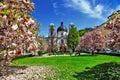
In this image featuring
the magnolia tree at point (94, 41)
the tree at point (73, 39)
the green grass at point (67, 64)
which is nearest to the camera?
the green grass at point (67, 64)

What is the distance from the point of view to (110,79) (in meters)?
19.4

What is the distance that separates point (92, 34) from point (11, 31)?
65173 millimetres

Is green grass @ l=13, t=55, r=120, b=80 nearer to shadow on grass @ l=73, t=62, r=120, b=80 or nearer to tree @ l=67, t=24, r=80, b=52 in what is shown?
shadow on grass @ l=73, t=62, r=120, b=80

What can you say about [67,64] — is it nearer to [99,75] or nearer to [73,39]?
[99,75]

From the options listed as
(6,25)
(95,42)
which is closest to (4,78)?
(6,25)

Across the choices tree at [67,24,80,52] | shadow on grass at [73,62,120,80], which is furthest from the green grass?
tree at [67,24,80,52]

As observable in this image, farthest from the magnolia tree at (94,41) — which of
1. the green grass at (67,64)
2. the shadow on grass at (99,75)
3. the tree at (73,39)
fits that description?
the tree at (73,39)

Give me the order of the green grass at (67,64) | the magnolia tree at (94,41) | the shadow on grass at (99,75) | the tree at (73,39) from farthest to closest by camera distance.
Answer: the tree at (73,39)
the magnolia tree at (94,41)
the green grass at (67,64)
the shadow on grass at (99,75)

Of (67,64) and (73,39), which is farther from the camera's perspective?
(73,39)

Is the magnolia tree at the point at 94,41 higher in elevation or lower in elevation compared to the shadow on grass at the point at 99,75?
higher

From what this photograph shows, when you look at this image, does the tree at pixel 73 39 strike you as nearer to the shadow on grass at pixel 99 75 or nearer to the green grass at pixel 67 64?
the green grass at pixel 67 64

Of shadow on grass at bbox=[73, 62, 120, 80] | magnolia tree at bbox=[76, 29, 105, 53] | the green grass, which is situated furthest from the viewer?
magnolia tree at bbox=[76, 29, 105, 53]

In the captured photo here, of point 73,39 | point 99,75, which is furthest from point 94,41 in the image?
point 73,39

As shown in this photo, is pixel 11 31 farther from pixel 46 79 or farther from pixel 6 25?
pixel 46 79
